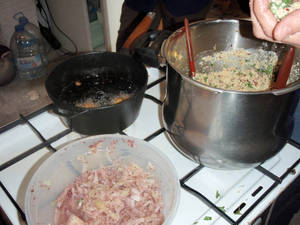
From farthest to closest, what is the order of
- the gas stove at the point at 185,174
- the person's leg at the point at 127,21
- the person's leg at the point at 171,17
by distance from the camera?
the person's leg at the point at 127,21
the person's leg at the point at 171,17
the gas stove at the point at 185,174

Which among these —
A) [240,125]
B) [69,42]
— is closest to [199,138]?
[240,125]

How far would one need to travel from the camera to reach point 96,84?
69 centimetres

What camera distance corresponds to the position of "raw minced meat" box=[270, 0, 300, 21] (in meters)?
0.48

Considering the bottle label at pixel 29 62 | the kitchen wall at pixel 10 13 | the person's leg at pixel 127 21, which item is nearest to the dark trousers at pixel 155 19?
the person's leg at pixel 127 21

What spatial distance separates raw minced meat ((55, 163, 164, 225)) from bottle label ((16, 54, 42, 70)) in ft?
3.99

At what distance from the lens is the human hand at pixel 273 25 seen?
417 mm

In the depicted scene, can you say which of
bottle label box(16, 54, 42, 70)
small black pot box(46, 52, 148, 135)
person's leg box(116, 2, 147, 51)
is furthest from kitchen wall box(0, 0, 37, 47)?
small black pot box(46, 52, 148, 135)

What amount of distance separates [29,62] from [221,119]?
1.39 metres

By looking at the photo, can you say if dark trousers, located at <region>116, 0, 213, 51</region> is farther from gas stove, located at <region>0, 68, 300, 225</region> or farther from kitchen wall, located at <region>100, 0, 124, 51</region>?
gas stove, located at <region>0, 68, 300, 225</region>

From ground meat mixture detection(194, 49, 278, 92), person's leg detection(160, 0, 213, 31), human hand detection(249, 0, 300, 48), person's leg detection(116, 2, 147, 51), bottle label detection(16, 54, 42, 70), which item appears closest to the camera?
human hand detection(249, 0, 300, 48)

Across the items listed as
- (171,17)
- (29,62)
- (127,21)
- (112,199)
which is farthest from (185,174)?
(29,62)

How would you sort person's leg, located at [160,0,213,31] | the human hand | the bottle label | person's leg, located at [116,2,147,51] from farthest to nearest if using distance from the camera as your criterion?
the bottle label < person's leg, located at [116,2,147,51] < person's leg, located at [160,0,213,31] < the human hand

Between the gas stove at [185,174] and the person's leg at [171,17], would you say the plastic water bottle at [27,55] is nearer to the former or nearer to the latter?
the person's leg at [171,17]

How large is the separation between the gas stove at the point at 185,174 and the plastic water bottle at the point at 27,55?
3.35 ft
